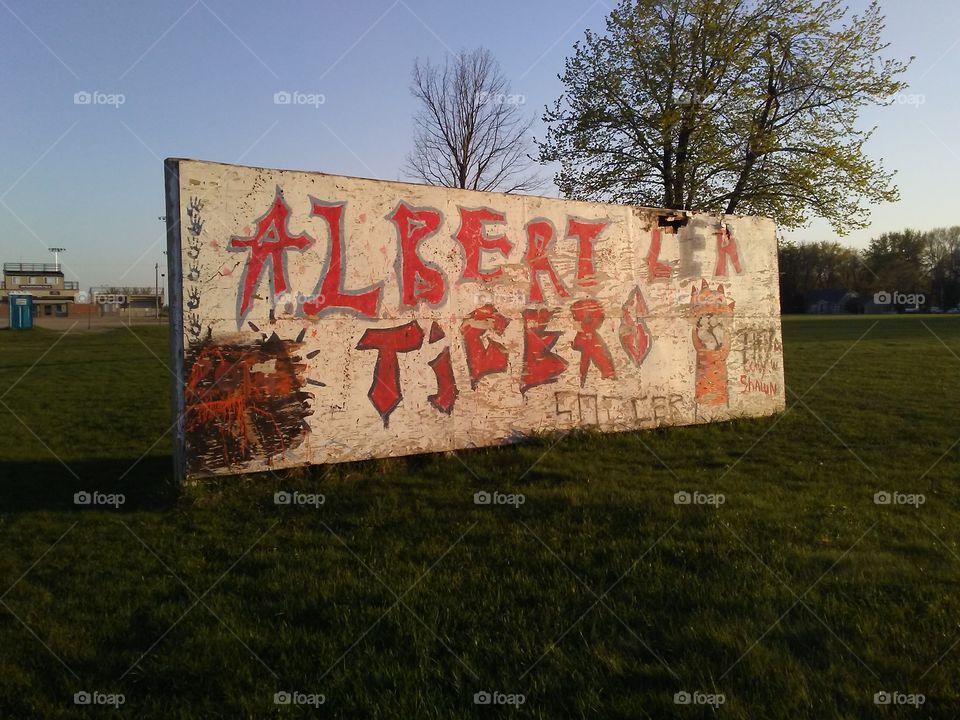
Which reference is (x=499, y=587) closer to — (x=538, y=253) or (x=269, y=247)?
(x=269, y=247)

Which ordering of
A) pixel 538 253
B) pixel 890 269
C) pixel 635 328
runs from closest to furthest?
pixel 538 253
pixel 635 328
pixel 890 269

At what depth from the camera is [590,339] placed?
27.7 feet

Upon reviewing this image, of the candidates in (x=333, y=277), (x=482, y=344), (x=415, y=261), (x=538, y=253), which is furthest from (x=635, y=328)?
(x=333, y=277)

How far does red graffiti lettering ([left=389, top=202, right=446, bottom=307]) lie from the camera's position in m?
7.17

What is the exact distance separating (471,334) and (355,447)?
5.95 ft

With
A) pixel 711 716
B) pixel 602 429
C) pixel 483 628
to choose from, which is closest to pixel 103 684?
pixel 483 628

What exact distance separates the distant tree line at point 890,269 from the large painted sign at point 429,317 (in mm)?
44009

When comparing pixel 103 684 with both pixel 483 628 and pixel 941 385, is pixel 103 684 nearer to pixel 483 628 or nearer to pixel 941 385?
pixel 483 628

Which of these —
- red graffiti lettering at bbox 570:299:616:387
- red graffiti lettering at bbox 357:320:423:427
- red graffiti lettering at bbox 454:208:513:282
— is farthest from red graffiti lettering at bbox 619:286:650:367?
red graffiti lettering at bbox 357:320:423:427

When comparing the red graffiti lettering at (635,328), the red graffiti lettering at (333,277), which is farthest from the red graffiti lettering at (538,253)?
the red graffiti lettering at (333,277)

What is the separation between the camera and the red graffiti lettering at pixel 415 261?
7172mm

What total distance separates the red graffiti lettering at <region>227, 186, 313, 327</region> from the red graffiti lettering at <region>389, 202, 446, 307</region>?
107 centimetres

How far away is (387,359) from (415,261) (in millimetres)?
1106

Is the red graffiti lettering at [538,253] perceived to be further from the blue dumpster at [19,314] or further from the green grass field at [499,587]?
the blue dumpster at [19,314]
